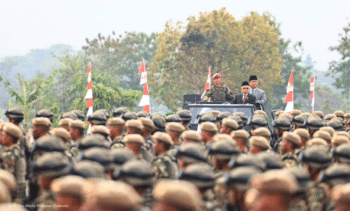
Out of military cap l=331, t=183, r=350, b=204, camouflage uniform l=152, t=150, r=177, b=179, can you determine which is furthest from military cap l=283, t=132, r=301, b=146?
military cap l=331, t=183, r=350, b=204

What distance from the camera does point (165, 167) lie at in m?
6.35

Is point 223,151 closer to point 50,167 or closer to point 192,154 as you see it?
point 192,154

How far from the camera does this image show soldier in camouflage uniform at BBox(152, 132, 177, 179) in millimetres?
6291

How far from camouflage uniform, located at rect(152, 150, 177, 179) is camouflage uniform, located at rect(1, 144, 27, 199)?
5.33ft

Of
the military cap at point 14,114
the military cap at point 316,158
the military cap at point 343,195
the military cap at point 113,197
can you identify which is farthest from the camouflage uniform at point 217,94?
the military cap at point 113,197

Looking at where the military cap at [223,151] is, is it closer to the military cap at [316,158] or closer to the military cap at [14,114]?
the military cap at [316,158]

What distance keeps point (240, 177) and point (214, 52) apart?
34185 millimetres

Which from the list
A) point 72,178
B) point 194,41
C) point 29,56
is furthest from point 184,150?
point 29,56

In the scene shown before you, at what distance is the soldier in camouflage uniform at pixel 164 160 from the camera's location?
6291mm

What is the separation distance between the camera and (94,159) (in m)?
4.94

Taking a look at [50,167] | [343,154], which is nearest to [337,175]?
[343,154]

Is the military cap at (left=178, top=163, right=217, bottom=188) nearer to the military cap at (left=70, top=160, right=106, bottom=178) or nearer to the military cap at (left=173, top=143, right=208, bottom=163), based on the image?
the military cap at (left=70, top=160, right=106, bottom=178)

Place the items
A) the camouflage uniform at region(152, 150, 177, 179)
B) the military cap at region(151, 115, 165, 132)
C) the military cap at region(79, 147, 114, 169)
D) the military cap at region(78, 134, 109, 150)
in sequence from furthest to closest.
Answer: the military cap at region(151, 115, 165, 132), the camouflage uniform at region(152, 150, 177, 179), the military cap at region(78, 134, 109, 150), the military cap at region(79, 147, 114, 169)

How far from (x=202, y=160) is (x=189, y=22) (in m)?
33.9
